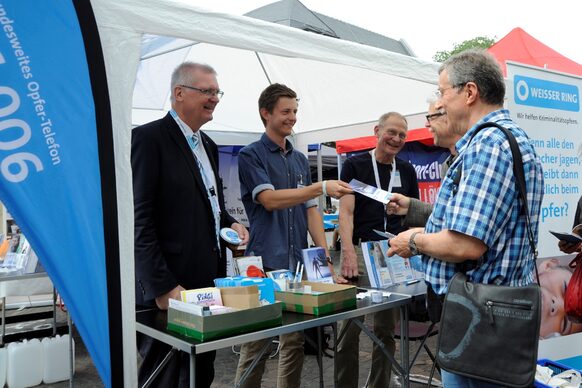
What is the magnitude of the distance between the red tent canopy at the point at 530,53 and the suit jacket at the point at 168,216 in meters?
5.64

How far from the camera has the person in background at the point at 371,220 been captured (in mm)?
3031

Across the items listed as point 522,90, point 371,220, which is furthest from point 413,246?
→ point 522,90

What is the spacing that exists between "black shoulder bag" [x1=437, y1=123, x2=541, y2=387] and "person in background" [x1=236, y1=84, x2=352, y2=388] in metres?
1.11

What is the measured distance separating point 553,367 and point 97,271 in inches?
102

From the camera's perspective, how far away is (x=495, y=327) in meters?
1.48

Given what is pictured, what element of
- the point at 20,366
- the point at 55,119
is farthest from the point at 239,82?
the point at 55,119

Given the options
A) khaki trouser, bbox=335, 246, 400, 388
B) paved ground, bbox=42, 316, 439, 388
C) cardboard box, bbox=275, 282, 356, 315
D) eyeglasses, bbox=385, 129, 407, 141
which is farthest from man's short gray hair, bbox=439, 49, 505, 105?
paved ground, bbox=42, 316, 439, 388

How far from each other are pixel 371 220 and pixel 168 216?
1413 mm

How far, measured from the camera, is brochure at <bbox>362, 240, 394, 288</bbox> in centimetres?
265

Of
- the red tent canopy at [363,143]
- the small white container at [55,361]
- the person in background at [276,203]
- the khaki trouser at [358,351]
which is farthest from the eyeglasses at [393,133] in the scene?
the small white container at [55,361]

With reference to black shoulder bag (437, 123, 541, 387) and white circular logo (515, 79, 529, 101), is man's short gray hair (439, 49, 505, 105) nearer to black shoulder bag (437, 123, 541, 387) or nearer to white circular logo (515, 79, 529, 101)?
black shoulder bag (437, 123, 541, 387)

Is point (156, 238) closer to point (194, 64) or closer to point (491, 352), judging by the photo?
point (194, 64)

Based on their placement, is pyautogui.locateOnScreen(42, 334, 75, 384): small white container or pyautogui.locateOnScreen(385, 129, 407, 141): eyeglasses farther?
pyautogui.locateOnScreen(42, 334, 75, 384): small white container

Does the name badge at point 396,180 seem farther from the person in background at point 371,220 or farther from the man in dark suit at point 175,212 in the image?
the man in dark suit at point 175,212
